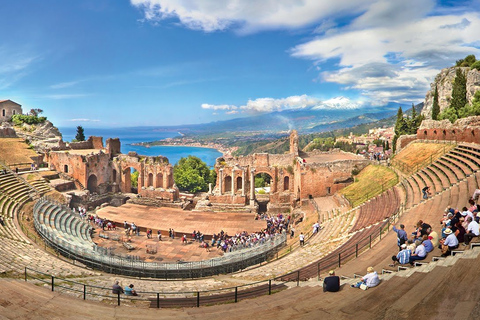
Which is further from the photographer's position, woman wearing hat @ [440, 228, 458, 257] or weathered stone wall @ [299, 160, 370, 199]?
weathered stone wall @ [299, 160, 370, 199]

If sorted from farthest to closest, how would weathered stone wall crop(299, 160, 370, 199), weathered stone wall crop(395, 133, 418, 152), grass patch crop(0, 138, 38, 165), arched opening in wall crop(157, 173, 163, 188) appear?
arched opening in wall crop(157, 173, 163, 188) → grass patch crop(0, 138, 38, 165) → weathered stone wall crop(395, 133, 418, 152) → weathered stone wall crop(299, 160, 370, 199)

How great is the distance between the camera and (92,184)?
38.9m

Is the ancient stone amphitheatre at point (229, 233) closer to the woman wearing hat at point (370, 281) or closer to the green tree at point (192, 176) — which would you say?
the woman wearing hat at point (370, 281)

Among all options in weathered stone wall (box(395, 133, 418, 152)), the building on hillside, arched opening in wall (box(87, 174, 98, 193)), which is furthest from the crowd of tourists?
the building on hillside

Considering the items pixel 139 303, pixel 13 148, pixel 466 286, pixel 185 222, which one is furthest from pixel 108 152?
pixel 466 286

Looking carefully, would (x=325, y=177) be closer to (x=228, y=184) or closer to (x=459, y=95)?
(x=228, y=184)

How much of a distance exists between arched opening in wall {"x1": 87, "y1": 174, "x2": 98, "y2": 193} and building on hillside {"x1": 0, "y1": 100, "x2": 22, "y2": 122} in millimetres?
30700

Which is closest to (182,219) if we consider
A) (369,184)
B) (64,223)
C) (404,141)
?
(64,223)

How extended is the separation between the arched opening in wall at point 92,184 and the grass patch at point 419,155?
34.6 meters

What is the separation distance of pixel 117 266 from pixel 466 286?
16992mm

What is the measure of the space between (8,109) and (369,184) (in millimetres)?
64683

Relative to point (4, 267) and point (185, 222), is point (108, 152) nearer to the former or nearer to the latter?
point (185, 222)

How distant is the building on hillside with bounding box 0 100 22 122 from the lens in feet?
187

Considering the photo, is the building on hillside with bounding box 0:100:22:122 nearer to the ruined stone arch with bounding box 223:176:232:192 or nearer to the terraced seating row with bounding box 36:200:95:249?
the terraced seating row with bounding box 36:200:95:249
